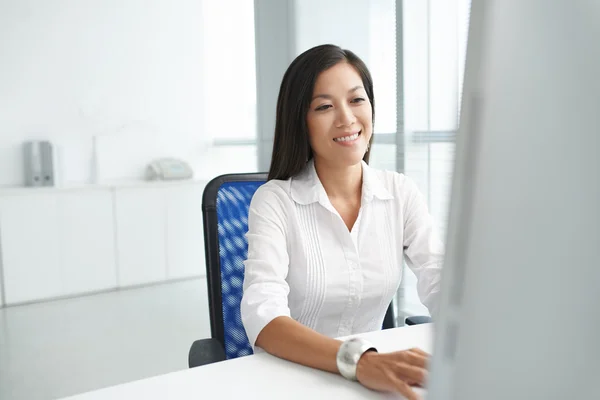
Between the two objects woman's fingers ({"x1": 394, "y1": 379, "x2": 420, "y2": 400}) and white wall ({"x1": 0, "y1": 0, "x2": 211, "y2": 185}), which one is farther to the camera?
white wall ({"x1": 0, "y1": 0, "x2": 211, "y2": 185})

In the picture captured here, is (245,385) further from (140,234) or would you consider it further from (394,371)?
(140,234)

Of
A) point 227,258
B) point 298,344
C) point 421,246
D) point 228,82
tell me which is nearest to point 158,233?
point 228,82

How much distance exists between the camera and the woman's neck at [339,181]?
151 centimetres

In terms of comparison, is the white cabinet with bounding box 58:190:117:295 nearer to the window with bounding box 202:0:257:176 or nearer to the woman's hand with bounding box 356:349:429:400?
the window with bounding box 202:0:257:176

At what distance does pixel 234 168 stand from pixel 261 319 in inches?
185

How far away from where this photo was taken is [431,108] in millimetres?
2949

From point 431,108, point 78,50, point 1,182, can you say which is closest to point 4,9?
point 78,50

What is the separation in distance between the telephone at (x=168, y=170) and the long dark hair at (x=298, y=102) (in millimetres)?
3471

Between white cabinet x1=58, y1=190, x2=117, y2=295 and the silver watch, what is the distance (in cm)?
377

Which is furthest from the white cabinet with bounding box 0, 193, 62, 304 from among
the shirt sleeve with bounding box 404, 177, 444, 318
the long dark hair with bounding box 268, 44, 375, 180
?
the shirt sleeve with bounding box 404, 177, 444, 318

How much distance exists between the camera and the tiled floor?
2840 millimetres

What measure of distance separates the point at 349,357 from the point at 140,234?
388 cm

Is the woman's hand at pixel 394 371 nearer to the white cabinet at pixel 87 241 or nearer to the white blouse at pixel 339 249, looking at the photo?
the white blouse at pixel 339 249

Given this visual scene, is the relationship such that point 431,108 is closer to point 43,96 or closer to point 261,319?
point 261,319
